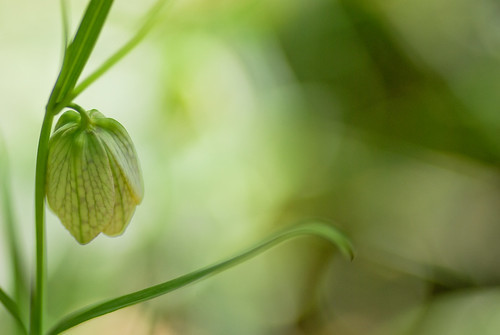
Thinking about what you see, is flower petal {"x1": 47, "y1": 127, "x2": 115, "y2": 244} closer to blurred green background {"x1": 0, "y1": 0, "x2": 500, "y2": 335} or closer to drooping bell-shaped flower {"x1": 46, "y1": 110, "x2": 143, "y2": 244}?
drooping bell-shaped flower {"x1": 46, "y1": 110, "x2": 143, "y2": 244}

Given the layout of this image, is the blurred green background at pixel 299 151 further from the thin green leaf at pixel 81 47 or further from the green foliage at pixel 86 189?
the thin green leaf at pixel 81 47

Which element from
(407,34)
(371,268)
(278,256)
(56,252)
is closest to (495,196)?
(371,268)

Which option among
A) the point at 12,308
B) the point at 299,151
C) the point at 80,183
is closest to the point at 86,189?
the point at 80,183

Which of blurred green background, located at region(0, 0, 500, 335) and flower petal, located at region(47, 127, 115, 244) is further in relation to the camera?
blurred green background, located at region(0, 0, 500, 335)

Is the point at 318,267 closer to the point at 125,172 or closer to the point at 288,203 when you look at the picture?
the point at 288,203

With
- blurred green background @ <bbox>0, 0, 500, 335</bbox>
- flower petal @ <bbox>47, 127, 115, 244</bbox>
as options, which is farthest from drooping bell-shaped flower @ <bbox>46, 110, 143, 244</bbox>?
blurred green background @ <bbox>0, 0, 500, 335</bbox>

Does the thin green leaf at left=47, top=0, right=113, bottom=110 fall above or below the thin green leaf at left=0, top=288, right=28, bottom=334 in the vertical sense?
above
